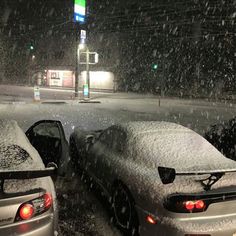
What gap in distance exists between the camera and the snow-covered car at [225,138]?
288 inches

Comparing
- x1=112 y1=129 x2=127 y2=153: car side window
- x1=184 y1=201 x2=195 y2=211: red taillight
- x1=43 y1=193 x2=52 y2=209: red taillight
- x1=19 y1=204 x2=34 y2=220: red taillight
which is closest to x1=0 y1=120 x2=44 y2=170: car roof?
x1=43 y1=193 x2=52 y2=209: red taillight

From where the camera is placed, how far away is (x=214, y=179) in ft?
11.9

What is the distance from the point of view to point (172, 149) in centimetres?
456

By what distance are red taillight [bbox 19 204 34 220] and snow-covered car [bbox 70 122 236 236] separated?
125 cm

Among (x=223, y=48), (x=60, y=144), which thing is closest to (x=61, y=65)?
(x=223, y=48)

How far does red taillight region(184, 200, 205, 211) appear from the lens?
343cm

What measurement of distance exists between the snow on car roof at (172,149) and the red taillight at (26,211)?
165 centimetres

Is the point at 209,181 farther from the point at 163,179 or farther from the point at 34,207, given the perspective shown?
the point at 34,207

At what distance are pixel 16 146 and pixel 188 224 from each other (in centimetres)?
217

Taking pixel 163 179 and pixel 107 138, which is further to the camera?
pixel 107 138

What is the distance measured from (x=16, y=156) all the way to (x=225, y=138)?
504 cm

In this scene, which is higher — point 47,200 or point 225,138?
point 47,200

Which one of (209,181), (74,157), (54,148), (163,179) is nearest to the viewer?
(163,179)

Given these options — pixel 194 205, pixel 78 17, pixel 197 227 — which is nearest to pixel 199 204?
pixel 194 205
